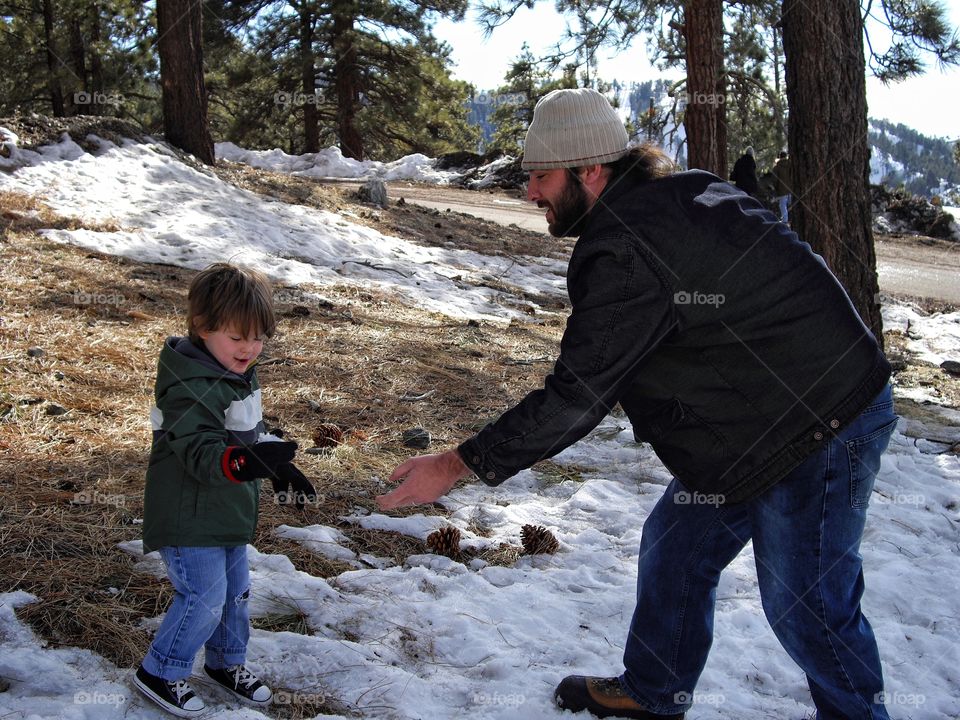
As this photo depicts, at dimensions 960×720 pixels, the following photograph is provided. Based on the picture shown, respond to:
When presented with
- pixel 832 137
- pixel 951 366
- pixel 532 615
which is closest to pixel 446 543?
pixel 532 615

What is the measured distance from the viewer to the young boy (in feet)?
7.86

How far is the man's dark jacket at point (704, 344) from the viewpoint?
2.13 meters

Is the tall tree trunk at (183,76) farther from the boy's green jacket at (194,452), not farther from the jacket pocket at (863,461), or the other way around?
the jacket pocket at (863,461)

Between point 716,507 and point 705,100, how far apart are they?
8382 mm

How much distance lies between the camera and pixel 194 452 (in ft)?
7.68

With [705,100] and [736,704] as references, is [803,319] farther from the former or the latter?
[705,100]

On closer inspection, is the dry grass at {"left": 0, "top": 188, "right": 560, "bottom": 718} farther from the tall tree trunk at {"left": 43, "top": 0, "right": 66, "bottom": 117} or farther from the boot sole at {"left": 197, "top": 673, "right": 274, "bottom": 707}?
the tall tree trunk at {"left": 43, "top": 0, "right": 66, "bottom": 117}

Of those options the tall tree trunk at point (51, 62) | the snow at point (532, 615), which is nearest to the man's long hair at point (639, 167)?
the snow at point (532, 615)

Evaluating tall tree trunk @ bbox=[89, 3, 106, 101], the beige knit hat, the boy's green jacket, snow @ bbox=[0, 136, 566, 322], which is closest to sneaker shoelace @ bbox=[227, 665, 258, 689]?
the boy's green jacket

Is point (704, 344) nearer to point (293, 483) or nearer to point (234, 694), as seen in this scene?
point (293, 483)

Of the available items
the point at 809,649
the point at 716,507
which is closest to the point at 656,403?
the point at 716,507

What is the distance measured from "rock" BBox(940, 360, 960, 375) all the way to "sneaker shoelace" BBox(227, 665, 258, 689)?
6684 mm

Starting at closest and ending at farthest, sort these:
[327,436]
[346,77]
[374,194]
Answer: [327,436], [374,194], [346,77]

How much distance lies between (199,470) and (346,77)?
21.8 metres
